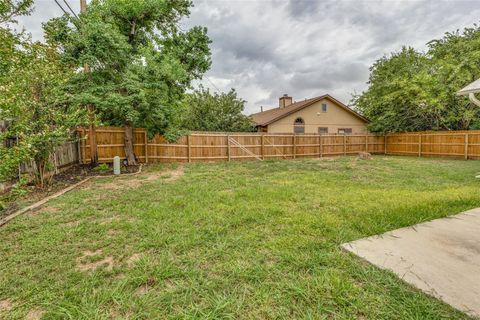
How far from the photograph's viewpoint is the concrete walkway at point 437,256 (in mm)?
1788

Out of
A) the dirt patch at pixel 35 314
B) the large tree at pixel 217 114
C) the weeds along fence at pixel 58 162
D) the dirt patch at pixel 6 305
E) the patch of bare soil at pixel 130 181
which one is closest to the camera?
the dirt patch at pixel 35 314

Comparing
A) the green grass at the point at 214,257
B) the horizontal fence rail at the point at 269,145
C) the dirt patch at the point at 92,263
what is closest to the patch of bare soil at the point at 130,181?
the green grass at the point at 214,257

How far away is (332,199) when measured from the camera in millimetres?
4539

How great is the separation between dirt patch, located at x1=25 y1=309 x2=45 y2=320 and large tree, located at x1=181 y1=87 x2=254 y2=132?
14.3 metres

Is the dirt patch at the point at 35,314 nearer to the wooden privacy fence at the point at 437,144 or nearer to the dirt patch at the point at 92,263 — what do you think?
the dirt patch at the point at 92,263

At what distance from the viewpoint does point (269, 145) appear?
1360 centimetres

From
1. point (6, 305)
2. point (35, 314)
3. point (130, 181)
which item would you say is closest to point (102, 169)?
point (130, 181)

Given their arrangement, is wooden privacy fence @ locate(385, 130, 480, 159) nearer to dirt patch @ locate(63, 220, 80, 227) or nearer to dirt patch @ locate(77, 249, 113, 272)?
dirt patch @ locate(77, 249, 113, 272)

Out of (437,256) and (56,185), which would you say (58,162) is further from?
(437,256)

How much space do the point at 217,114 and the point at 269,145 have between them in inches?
179

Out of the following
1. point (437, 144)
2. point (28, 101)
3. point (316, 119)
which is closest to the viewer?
point (28, 101)

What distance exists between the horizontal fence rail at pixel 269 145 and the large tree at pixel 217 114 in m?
3.19

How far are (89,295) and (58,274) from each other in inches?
22.3

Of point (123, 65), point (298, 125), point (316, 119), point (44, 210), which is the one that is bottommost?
point (44, 210)
